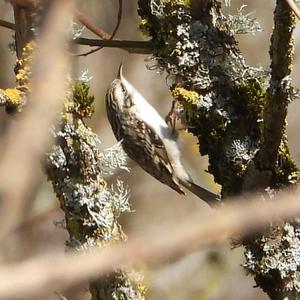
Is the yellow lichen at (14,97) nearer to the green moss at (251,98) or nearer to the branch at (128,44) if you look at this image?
the branch at (128,44)

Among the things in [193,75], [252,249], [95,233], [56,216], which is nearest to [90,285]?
[95,233]

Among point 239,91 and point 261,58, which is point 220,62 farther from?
point 261,58

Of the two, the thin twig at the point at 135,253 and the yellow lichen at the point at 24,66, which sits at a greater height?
the yellow lichen at the point at 24,66

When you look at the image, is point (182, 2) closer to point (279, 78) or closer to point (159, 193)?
point (279, 78)

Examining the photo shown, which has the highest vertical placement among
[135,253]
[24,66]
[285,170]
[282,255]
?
[24,66]

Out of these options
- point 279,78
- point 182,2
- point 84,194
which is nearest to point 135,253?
point 279,78

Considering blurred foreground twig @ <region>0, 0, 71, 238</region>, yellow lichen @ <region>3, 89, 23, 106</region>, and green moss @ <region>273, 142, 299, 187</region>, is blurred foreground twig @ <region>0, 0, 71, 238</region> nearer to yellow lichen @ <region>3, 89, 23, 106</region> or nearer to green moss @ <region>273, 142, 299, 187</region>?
yellow lichen @ <region>3, 89, 23, 106</region>

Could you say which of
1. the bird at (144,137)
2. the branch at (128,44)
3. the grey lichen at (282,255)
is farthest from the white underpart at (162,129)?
the grey lichen at (282,255)

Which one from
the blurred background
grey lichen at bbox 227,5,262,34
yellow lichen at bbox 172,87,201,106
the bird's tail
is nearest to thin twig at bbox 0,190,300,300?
yellow lichen at bbox 172,87,201,106
